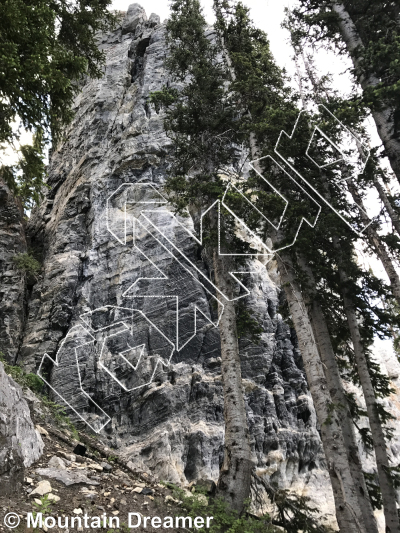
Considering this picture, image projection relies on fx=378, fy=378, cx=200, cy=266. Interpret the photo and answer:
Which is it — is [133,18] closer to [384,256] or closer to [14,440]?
[384,256]

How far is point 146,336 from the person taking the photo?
59.3 feet

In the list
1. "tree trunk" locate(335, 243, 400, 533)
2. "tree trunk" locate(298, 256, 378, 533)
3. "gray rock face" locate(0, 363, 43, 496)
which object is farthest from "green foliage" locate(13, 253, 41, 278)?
"tree trunk" locate(335, 243, 400, 533)

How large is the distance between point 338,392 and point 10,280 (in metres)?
19.6

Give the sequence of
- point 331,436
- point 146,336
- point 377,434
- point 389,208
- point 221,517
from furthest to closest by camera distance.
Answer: point 146,336
point 389,208
point 377,434
point 331,436
point 221,517

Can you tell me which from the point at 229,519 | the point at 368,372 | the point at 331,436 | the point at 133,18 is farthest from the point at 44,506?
the point at 133,18

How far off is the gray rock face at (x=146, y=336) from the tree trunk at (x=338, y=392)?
6.83m

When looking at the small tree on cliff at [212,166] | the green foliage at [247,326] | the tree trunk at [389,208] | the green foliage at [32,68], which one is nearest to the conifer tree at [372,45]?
the tree trunk at [389,208]

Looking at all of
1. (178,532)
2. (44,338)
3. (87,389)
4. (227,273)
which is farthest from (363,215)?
(44,338)

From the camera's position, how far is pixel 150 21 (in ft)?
112

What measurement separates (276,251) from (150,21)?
Answer: 33.9 m

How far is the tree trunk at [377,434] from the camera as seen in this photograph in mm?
7832

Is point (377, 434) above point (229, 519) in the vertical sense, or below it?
above

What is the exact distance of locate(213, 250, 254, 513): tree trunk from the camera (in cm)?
709

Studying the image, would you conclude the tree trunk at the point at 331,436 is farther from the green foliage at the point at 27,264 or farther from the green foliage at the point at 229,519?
the green foliage at the point at 27,264
